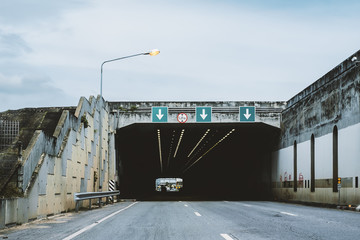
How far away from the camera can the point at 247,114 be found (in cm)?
3456

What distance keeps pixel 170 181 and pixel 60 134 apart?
9683 cm

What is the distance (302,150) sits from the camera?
30.7 m

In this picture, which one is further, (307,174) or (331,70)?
(307,174)

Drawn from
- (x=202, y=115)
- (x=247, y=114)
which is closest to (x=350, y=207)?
(x=247, y=114)

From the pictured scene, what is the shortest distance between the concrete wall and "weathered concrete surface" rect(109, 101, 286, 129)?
4.63m

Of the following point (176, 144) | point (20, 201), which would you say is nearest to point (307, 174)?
point (20, 201)

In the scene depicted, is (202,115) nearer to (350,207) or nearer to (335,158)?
(335,158)

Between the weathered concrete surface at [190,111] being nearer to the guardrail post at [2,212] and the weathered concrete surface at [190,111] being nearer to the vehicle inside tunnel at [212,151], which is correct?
the vehicle inside tunnel at [212,151]

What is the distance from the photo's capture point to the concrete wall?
15.3 m

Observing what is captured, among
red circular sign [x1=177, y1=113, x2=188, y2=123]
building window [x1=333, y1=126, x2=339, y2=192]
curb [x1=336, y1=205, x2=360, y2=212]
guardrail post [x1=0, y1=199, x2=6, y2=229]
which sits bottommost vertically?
curb [x1=336, y1=205, x2=360, y2=212]

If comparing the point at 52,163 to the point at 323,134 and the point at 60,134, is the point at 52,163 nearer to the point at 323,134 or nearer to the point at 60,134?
the point at 60,134

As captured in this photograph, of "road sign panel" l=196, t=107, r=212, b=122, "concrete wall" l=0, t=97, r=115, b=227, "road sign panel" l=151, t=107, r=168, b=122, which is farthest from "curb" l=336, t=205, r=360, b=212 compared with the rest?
"road sign panel" l=151, t=107, r=168, b=122

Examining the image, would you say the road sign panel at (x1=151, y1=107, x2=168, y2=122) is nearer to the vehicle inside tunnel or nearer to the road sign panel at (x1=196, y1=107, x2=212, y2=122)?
the vehicle inside tunnel

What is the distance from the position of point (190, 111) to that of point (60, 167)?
53.5 ft
